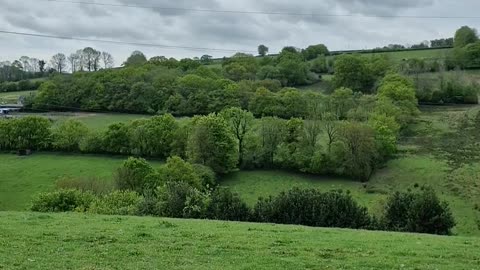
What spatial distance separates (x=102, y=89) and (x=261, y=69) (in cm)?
5231

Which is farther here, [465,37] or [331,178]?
[465,37]

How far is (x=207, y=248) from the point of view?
18531mm

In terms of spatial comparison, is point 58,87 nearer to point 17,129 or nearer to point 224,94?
point 17,129

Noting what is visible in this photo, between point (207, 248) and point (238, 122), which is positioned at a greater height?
point (207, 248)

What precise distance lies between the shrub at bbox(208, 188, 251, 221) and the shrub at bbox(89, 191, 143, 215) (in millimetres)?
5797

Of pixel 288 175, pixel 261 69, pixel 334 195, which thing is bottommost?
pixel 288 175

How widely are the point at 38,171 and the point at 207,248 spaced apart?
240 feet

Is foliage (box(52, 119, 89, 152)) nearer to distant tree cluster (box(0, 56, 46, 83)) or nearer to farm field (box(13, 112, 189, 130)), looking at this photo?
farm field (box(13, 112, 189, 130))

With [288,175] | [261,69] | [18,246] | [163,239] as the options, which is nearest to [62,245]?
[18,246]

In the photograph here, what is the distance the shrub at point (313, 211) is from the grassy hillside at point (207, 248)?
1508 centimetres

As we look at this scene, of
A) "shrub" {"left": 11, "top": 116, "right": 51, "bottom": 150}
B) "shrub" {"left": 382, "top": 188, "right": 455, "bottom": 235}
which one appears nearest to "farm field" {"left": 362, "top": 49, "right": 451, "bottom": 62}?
"shrub" {"left": 11, "top": 116, "right": 51, "bottom": 150}

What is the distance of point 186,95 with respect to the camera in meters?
126

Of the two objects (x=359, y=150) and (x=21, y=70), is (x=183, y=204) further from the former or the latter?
(x=21, y=70)

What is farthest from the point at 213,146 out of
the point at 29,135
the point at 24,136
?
the point at 24,136
